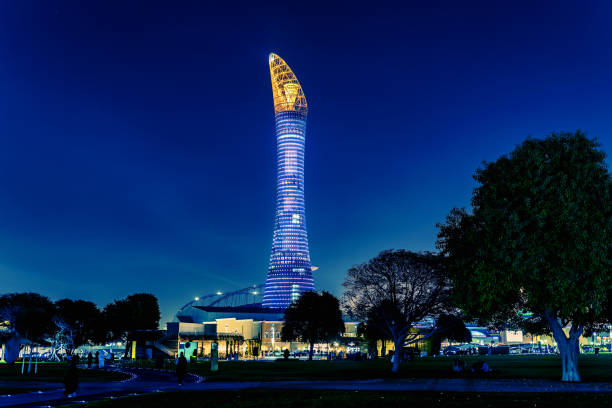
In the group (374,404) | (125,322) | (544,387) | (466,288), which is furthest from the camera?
(125,322)

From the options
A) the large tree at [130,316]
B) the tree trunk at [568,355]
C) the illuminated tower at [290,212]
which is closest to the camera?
the tree trunk at [568,355]

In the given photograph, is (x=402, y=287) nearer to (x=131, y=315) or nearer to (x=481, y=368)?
(x=481, y=368)

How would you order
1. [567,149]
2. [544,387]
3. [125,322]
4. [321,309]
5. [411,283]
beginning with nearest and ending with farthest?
[544,387] → [567,149] → [411,283] → [321,309] → [125,322]

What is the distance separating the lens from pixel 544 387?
34.7 m

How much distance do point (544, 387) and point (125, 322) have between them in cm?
13406

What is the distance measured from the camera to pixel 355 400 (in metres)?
26.7

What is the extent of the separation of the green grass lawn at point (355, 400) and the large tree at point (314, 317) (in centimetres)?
8801

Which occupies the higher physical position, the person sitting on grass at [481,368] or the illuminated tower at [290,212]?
the illuminated tower at [290,212]

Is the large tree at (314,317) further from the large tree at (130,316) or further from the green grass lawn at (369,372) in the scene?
the large tree at (130,316)

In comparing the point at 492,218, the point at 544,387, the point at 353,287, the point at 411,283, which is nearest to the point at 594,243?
the point at 492,218

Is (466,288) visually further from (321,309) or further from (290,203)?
(290,203)

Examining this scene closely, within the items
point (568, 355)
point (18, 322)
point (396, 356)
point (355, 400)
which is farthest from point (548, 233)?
point (18, 322)

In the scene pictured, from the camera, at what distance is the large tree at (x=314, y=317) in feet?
388

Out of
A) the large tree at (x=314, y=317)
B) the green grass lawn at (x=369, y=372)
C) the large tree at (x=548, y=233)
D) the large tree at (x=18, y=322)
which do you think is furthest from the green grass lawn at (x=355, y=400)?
the large tree at (x=314, y=317)
